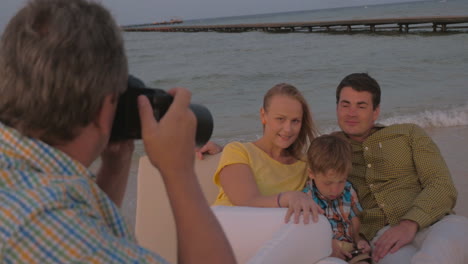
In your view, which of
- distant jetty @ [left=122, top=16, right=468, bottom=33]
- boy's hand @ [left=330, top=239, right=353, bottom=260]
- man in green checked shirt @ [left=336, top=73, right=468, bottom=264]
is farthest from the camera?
distant jetty @ [left=122, top=16, right=468, bottom=33]

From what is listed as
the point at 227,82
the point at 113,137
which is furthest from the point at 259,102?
the point at 113,137

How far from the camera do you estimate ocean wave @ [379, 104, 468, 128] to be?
7.36m

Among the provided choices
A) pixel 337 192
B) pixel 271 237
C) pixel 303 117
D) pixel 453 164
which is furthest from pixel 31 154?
pixel 453 164

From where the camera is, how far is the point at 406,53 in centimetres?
1708

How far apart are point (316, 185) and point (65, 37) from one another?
6.87ft

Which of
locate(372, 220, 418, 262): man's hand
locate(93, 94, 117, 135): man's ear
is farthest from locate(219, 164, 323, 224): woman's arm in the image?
locate(93, 94, 117, 135): man's ear

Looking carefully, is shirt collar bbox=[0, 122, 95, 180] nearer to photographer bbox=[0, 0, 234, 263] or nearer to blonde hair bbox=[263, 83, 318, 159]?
photographer bbox=[0, 0, 234, 263]

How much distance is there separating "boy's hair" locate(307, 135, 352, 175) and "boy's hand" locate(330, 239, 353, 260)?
0.37m

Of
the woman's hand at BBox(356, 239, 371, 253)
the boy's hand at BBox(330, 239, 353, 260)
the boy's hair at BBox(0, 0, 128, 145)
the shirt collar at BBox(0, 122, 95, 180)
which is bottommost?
the woman's hand at BBox(356, 239, 371, 253)

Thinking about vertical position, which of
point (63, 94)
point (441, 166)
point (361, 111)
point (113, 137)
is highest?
point (63, 94)

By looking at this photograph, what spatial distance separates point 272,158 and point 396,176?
0.77 meters

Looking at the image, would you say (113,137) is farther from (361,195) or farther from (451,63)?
(451,63)

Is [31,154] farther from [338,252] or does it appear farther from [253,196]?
[338,252]

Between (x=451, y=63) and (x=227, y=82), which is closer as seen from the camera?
(x=227, y=82)
